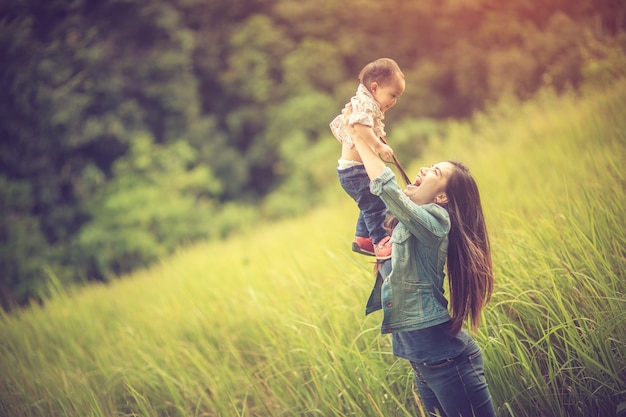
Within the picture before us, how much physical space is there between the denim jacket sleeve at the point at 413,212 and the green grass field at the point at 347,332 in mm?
735

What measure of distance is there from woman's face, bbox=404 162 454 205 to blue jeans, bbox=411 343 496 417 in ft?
1.79

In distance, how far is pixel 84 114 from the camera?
10.2m

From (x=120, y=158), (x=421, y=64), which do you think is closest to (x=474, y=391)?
(x=120, y=158)

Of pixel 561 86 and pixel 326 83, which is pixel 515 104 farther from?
pixel 326 83

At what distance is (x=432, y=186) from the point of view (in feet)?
4.92

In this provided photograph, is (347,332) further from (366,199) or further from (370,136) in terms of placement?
(370,136)

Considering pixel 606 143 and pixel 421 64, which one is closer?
A: pixel 606 143

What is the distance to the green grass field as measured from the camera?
1840mm

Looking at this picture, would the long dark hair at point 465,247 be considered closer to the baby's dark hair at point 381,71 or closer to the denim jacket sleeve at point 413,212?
the denim jacket sleeve at point 413,212

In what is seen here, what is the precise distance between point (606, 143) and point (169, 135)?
11.1 metres

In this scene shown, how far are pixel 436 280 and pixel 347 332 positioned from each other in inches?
41.8

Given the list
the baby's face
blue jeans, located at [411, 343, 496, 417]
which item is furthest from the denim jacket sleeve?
blue jeans, located at [411, 343, 496, 417]

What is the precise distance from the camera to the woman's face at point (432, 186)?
1.50m

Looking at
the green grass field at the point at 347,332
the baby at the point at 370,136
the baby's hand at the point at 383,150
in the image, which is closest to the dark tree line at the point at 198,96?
the green grass field at the point at 347,332
